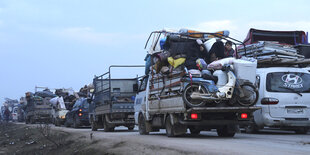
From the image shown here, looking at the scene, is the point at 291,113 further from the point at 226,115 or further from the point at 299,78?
the point at 226,115

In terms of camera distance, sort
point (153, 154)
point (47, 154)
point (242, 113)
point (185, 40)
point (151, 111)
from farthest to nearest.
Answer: point (47, 154) → point (151, 111) → point (185, 40) → point (242, 113) → point (153, 154)

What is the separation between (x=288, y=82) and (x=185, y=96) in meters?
3.99

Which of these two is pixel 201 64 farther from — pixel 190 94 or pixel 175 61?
pixel 190 94

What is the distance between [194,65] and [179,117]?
1485mm

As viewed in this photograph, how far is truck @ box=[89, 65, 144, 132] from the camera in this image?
70.5 feet

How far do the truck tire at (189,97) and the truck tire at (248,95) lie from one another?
103 cm

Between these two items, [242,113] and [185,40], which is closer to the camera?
[242,113]

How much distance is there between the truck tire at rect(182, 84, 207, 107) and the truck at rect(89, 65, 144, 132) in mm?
8894

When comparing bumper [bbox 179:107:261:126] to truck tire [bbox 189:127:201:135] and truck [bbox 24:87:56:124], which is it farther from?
truck [bbox 24:87:56:124]

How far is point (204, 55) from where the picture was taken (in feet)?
47.3

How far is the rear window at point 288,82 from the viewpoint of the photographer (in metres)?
15.0

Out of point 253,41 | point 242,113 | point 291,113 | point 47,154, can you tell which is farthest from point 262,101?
point 47,154

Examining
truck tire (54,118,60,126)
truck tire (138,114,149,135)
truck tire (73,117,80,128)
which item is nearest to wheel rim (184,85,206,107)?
truck tire (138,114,149,135)

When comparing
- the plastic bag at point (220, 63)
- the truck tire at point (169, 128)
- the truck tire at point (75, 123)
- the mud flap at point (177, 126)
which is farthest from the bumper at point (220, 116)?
the truck tire at point (75, 123)
